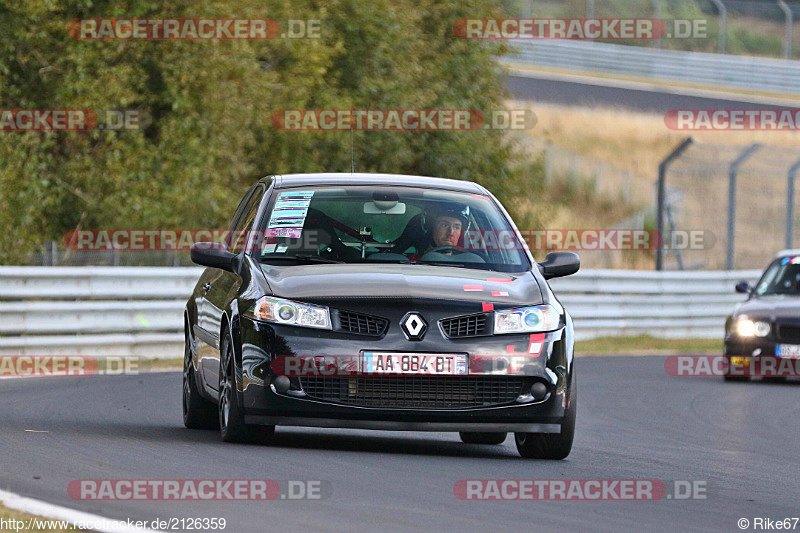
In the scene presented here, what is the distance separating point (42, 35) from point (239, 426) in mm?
15451

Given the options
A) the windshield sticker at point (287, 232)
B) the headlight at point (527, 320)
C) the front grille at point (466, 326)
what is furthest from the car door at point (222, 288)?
the headlight at point (527, 320)

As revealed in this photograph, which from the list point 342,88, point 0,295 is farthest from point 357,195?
point 342,88

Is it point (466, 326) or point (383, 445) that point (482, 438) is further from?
point (466, 326)

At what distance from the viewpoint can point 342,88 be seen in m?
29.3

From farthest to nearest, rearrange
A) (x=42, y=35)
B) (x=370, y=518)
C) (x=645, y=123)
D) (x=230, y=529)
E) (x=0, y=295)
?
(x=645, y=123), (x=42, y=35), (x=0, y=295), (x=370, y=518), (x=230, y=529)

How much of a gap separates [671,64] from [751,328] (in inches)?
1415

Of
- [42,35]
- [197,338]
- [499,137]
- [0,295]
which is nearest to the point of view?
[197,338]

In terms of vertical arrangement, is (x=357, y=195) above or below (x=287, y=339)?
above

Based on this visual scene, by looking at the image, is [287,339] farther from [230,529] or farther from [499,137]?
[499,137]

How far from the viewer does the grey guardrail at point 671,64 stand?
51812 mm

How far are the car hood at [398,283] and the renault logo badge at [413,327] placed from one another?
4.4 inches

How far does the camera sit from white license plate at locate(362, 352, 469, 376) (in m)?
8.71

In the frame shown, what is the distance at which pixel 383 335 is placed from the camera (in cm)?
872

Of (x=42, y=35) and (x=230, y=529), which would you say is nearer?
(x=230, y=529)
